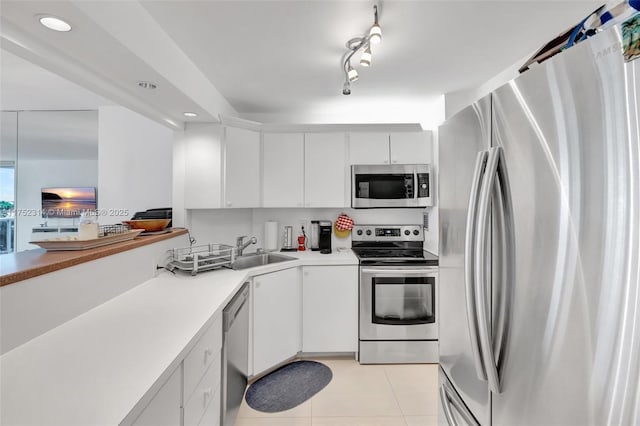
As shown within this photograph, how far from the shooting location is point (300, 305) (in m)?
2.51

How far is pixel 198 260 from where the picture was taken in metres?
1.98

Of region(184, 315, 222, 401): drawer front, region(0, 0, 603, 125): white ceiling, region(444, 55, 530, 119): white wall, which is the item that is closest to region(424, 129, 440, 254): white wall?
region(444, 55, 530, 119): white wall

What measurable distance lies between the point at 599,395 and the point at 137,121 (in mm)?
3550

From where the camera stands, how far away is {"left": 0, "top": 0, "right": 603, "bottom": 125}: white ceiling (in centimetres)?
117

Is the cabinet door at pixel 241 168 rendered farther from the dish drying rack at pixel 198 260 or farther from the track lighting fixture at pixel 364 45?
the track lighting fixture at pixel 364 45

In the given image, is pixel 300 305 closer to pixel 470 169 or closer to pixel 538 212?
pixel 470 169

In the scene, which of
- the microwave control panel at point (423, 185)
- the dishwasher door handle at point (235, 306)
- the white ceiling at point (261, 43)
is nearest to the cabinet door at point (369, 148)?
the microwave control panel at point (423, 185)

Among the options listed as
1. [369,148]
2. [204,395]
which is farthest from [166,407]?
[369,148]

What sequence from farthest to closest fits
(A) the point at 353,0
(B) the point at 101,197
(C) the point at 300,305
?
(B) the point at 101,197 → (C) the point at 300,305 → (A) the point at 353,0

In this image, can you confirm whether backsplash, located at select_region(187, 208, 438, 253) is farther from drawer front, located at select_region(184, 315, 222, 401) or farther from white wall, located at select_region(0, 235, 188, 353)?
drawer front, located at select_region(184, 315, 222, 401)

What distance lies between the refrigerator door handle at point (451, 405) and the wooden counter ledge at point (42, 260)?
1.67 meters

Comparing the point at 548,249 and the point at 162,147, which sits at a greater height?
the point at 162,147

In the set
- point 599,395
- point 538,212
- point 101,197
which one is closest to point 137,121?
point 101,197

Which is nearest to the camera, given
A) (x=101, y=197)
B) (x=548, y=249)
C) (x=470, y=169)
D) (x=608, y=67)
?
(x=608, y=67)
